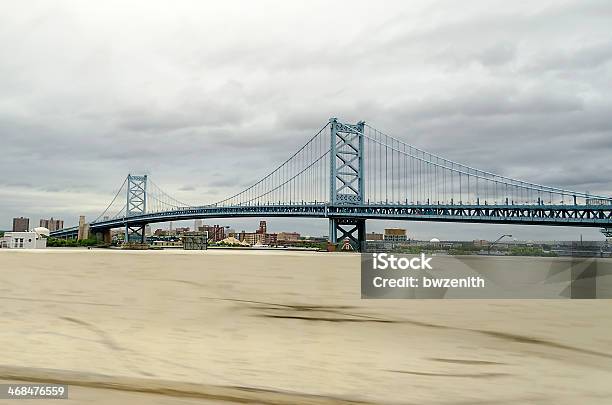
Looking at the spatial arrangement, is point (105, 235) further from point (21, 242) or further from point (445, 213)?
point (445, 213)

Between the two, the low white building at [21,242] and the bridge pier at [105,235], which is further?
the bridge pier at [105,235]

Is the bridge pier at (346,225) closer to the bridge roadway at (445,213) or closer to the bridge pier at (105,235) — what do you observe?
the bridge roadway at (445,213)

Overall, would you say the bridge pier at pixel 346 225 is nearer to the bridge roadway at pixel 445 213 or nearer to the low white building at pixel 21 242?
the bridge roadway at pixel 445 213

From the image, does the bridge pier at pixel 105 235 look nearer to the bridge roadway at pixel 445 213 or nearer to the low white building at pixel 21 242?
the bridge roadway at pixel 445 213

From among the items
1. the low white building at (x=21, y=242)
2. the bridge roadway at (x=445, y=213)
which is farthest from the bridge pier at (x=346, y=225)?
the low white building at (x=21, y=242)

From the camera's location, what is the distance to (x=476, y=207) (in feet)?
105

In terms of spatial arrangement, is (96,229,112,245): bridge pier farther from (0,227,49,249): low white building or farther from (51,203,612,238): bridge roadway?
(0,227,49,249): low white building

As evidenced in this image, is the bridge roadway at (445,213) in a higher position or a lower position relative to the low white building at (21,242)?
higher

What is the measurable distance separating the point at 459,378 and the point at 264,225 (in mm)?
41578

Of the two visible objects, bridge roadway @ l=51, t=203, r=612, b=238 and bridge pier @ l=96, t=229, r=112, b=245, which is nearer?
bridge roadway @ l=51, t=203, r=612, b=238

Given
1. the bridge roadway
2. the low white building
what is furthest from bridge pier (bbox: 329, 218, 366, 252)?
the low white building

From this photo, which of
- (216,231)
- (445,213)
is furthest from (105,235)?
(445,213)

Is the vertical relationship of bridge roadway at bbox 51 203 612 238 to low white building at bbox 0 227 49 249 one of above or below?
above

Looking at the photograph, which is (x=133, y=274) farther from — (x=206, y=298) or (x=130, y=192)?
(x=130, y=192)
